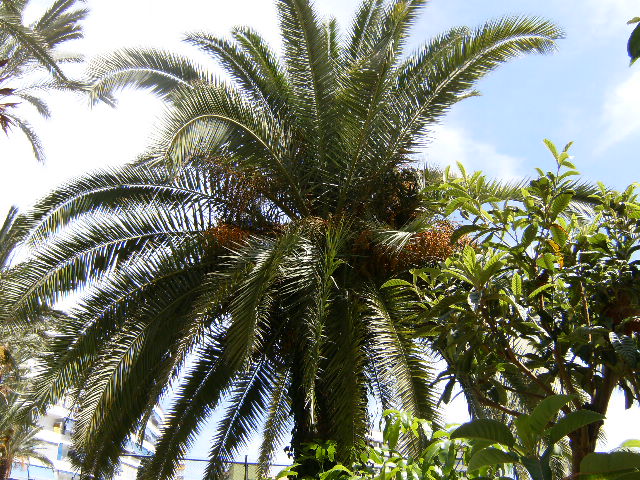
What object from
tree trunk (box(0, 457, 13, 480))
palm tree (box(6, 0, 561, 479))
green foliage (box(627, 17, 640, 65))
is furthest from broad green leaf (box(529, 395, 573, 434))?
tree trunk (box(0, 457, 13, 480))

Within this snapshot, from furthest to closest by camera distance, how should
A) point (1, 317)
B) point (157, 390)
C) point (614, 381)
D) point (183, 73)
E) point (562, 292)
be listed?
1. point (183, 73)
2. point (1, 317)
3. point (157, 390)
4. point (562, 292)
5. point (614, 381)

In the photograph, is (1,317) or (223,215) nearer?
(1,317)

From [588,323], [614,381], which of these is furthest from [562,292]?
[614,381]

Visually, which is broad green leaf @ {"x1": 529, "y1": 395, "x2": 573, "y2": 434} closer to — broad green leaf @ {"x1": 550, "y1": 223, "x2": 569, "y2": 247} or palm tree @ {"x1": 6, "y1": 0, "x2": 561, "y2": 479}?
broad green leaf @ {"x1": 550, "y1": 223, "x2": 569, "y2": 247}

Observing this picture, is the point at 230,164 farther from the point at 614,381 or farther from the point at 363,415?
the point at 614,381

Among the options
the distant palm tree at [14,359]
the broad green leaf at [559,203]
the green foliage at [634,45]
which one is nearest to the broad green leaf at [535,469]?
the green foliage at [634,45]

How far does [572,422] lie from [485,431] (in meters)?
0.29

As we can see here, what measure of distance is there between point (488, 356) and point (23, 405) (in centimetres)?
528

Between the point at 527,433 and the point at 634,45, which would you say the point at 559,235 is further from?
the point at 634,45

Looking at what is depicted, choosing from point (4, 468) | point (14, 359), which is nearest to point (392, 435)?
point (14, 359)

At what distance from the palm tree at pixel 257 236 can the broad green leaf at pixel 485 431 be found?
399 cm

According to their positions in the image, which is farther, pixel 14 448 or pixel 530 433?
pixel 14 448

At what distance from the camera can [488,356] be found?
3.78m

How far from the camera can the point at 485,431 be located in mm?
2447
